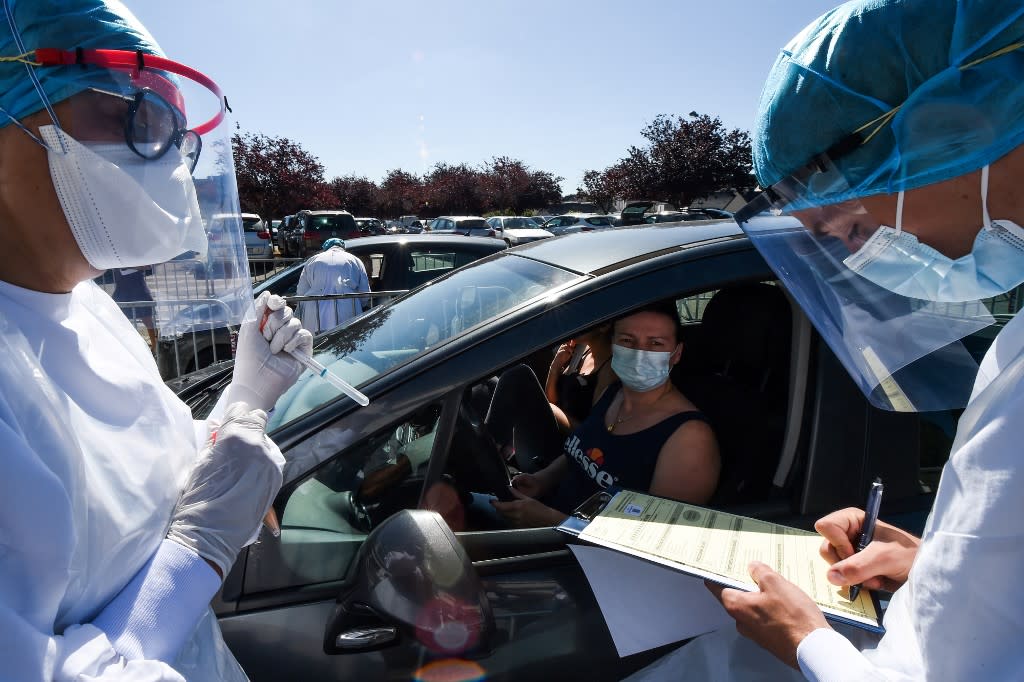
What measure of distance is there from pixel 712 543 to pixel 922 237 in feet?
2.59

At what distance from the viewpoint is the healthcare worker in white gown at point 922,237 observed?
0.81 meters

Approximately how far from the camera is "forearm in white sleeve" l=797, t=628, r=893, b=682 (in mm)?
975

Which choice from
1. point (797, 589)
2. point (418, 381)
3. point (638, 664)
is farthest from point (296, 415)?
point (797, 589)

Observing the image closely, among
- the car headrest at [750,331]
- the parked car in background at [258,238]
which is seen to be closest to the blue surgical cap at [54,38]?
the car headrest at [750,331]

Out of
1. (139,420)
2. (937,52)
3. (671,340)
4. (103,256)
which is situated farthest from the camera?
(671,340)

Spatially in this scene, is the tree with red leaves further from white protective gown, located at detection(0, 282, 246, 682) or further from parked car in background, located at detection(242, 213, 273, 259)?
white protective gown, located at detection(0, 282, 246, 682)

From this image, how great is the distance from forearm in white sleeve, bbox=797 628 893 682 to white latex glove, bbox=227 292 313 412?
4.61 feet

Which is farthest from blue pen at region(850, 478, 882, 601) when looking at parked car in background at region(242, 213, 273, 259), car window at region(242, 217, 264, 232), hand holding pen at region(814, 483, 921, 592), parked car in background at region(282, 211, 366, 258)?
car window at region(242, 217, 264, 232)

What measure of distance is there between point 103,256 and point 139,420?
13.4 inches

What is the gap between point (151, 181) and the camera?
3.92 ft

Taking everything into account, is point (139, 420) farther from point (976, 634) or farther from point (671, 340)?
point (671, 340)

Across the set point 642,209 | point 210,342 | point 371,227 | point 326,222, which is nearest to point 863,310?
point 210,342

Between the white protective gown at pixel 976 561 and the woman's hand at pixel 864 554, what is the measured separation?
0.26m

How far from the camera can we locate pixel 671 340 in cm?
231
